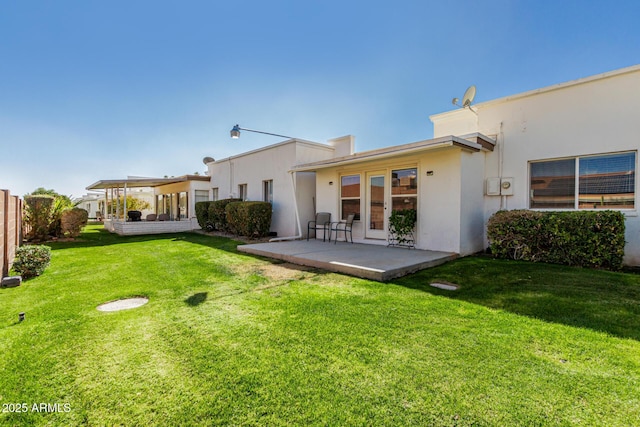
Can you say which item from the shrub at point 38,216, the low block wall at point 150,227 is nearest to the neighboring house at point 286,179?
the low block wall at point 150,227

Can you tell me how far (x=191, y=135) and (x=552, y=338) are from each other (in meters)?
17.1

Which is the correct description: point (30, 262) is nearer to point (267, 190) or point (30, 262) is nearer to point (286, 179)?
point (286, 179)

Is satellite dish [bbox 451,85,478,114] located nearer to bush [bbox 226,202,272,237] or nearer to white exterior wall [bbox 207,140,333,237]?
white exterior wall [bbox 207,140,333,237]

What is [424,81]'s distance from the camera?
11.5 metres

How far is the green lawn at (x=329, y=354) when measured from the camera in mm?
1885

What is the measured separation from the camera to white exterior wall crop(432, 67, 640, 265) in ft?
19.4

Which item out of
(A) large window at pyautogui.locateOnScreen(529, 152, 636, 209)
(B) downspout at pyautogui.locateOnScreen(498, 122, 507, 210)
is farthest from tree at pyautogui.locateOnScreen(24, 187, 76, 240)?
(A) large window at pyautogui.locateOnScreen(529, 152, 636, 209)

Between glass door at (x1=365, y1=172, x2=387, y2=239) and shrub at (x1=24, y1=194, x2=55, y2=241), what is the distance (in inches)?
468

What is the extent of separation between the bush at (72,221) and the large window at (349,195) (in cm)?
1044

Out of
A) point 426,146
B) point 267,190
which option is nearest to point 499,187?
point 426,146

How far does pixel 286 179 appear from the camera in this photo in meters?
11.4

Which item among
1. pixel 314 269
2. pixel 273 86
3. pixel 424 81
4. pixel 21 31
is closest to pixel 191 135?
pixel 273 86

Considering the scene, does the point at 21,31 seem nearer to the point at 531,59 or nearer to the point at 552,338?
the point at 552,338

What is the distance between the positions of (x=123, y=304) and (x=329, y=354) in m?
3.14
